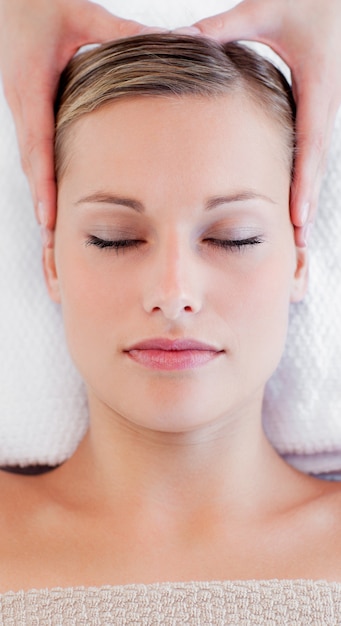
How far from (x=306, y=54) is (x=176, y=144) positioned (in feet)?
1.10

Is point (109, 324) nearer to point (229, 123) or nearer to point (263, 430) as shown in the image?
point (229, 123)

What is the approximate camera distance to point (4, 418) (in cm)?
156

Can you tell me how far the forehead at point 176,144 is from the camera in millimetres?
1246

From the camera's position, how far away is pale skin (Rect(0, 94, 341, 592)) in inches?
49.1

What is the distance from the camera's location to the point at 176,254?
4.04 feet

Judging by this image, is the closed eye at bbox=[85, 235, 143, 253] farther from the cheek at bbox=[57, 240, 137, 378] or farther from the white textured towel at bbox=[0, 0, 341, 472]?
the white textured towel at bbox=[0, 0, 341, 472]

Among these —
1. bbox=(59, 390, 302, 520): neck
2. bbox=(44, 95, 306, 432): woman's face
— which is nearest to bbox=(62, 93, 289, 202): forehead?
bbox=(44, 95, 306, 432): woman's face

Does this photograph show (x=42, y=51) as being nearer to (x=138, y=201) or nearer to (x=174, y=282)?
(x=138, y=201)

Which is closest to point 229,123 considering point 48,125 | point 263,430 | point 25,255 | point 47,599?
point 48,125

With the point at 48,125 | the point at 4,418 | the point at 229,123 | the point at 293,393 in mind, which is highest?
the point at 229,123

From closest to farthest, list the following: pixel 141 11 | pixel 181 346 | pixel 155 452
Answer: pixel 181 346 → pixel 155 452 → pixel 141 11

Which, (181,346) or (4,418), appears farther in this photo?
(4,418)

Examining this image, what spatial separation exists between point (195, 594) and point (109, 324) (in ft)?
1.37

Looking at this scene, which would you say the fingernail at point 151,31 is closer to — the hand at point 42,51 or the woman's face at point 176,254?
the hand at point 42,51
